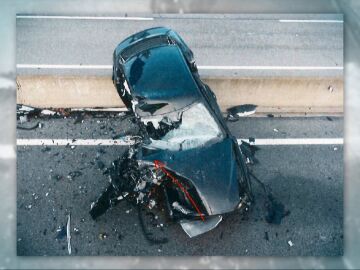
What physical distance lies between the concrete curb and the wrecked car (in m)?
0.66

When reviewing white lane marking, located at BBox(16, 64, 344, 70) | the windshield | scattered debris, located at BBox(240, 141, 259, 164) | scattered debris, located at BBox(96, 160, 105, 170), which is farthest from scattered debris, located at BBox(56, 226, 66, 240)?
white lane marking, located at BBox(16, 64, 344, 70)

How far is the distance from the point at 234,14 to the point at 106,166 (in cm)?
429

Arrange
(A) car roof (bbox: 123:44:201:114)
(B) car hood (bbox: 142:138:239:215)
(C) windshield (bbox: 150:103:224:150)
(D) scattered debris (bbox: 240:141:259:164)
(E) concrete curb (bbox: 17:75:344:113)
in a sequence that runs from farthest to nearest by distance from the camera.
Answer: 1. (E) concrete curb (bbox: 17:75:344:113)
2. (D) scattered debris (bbox: 240:141:259:164)
3. (A) car roof (bbox: 123:44:201:114)
4. (C) windshield (bbox: 150:103:224:150)
5. (B) car hood (bbox: 142:138:239:215)

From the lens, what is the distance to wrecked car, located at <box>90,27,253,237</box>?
5.14m

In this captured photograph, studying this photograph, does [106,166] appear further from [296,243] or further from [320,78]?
[320,78]

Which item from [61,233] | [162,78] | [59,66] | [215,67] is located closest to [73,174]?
[61,233]

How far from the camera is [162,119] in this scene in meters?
5.48

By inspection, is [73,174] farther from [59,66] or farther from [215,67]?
[215,67]

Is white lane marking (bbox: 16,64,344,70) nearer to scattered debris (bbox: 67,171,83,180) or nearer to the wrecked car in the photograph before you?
the wrecked car

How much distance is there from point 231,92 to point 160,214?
234 centimetres

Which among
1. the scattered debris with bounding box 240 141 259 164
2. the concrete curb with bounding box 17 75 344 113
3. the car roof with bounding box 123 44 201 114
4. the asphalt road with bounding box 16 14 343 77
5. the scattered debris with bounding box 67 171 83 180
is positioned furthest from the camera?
the asphalt road with bounding box 16 14 343 77

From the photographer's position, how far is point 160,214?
573cm

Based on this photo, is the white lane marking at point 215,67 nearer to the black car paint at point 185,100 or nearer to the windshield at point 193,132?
the black car paint at point 185,100

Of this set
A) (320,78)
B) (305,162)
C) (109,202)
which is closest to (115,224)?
(109,202)
